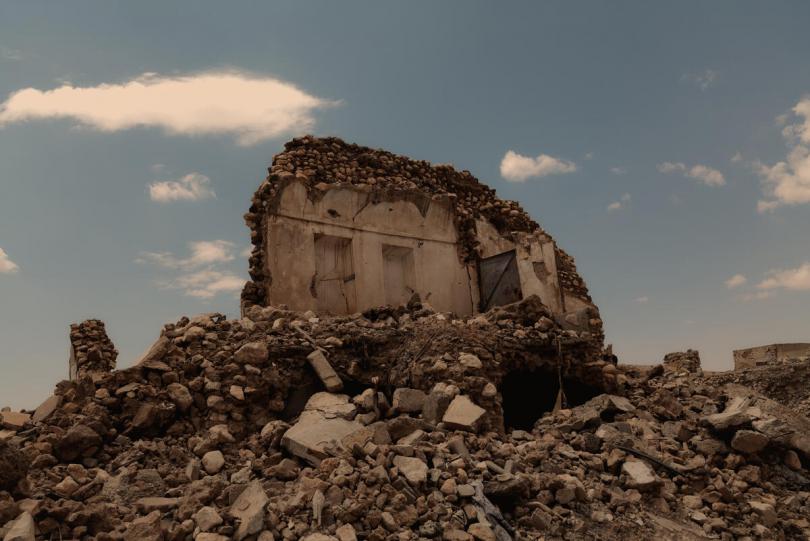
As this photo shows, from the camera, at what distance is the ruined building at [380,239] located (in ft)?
31.7

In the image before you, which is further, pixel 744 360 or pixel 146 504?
pixel 744 360

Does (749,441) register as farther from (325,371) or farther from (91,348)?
(91,348)

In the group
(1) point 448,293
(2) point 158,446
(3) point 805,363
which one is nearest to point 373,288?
(1) point 448,293

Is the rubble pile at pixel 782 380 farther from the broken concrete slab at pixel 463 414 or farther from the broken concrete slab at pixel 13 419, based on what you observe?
the broken concrete slab at pixel 13 419

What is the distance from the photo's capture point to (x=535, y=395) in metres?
7.67

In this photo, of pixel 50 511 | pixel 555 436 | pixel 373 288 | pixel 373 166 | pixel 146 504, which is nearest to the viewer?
pixel 50 511

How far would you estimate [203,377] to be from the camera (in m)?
5.91

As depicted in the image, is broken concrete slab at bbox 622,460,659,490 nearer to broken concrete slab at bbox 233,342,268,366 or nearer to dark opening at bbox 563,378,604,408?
dark opening at bbox 563,378,604,408

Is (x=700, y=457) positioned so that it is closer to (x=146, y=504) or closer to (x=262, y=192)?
(x=146, y=504)

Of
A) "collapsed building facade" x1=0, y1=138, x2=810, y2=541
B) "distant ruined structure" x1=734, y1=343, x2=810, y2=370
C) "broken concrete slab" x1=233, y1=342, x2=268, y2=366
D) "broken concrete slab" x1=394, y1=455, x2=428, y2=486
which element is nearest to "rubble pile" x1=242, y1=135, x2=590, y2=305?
"collapsed building facade" x1=0, y1=138, x2=810, y2=541

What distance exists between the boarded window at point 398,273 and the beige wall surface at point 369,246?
0.02 metres

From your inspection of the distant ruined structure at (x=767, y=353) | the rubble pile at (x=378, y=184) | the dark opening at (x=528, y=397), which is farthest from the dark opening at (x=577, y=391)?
the distant ruined structure at (x=767, y=353)

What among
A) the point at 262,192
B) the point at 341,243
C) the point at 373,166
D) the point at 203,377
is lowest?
the point at 203,377

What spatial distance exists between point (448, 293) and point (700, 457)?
648 cm
